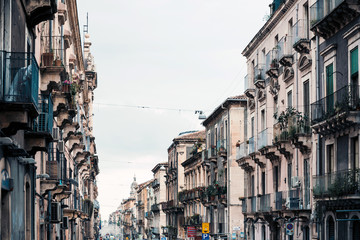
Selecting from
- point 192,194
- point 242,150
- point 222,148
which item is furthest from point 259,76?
point 192,194

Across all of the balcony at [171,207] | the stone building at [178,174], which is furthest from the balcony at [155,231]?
the stone building at [178,174]

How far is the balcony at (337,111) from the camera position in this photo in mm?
22759

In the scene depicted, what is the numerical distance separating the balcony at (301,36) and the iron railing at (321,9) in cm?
174

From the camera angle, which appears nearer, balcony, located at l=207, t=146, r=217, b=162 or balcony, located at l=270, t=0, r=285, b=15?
balcony, located at l=270, t=0, r=285, b=15

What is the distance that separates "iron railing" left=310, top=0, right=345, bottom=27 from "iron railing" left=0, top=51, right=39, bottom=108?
13.1 m

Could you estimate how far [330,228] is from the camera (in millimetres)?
26797

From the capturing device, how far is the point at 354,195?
22.4 m

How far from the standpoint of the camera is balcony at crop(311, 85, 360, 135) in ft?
74.7

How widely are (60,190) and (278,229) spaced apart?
38.2ft

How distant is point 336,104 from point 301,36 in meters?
7.24

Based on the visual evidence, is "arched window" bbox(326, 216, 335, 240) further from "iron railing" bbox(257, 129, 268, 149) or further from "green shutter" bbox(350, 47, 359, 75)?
"iron railing" bbox(257, 129, 268, 149)

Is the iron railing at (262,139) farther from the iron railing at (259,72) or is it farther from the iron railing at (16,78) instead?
the iron railing at (16,78)

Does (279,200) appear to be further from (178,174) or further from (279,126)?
(178,174)

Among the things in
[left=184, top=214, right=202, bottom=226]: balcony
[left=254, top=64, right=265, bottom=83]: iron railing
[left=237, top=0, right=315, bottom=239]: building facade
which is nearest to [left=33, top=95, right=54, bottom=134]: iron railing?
[left=237, top=0, right=315, bottom=239]: building facade
